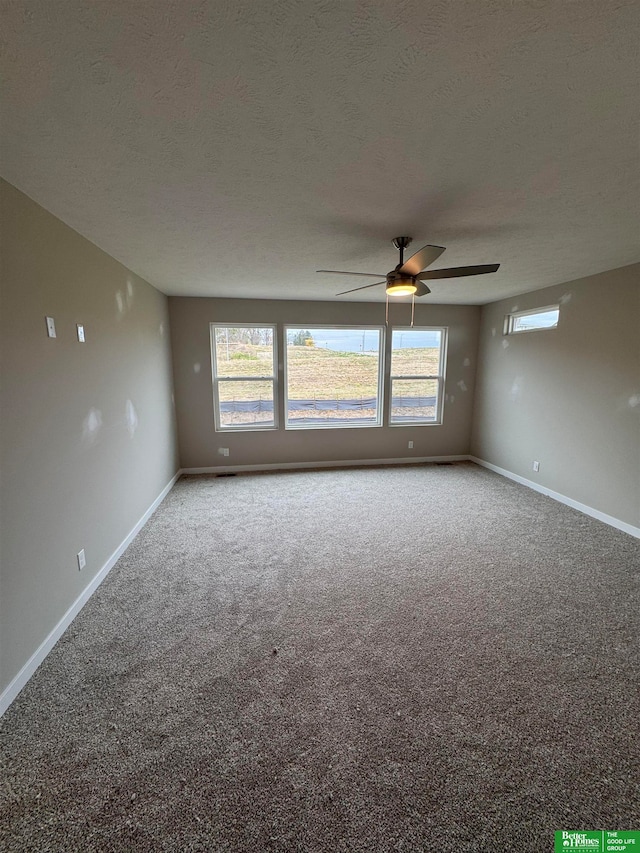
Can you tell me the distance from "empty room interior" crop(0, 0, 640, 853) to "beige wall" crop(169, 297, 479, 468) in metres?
0.94

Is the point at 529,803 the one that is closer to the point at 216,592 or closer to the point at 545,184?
the point at 216,592

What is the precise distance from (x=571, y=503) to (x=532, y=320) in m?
2.25

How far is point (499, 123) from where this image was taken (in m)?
1.28

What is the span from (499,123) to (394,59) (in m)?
0.53

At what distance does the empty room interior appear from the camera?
105cm

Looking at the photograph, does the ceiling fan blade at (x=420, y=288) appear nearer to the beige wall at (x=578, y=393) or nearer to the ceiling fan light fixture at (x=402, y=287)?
the ceiling fan light fixture at (x=402, y=287)

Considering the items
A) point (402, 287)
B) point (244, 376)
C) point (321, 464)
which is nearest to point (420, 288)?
point (402, 287)

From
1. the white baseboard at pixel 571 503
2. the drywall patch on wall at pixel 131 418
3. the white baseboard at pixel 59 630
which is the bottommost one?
the white baseboard at pixel 59 630

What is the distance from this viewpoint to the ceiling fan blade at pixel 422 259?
81.3 inches

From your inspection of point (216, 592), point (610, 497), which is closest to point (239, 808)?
point (216, 592)

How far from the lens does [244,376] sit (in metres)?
4.80

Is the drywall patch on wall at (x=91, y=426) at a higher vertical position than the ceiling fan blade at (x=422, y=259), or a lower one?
lower
